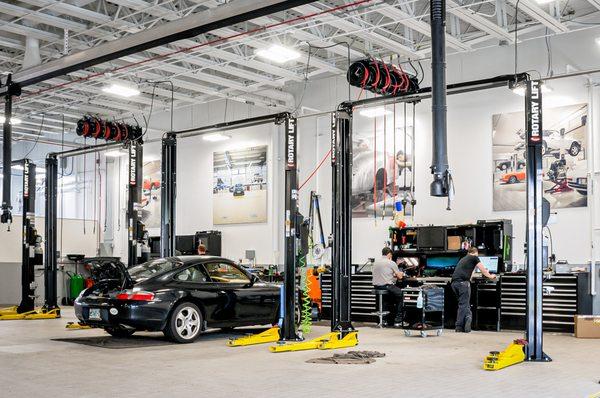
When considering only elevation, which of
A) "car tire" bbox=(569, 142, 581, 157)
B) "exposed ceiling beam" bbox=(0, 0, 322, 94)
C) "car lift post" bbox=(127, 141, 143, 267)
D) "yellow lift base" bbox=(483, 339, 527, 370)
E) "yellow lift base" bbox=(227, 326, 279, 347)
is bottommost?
"yellow lift base" bbox=(227, 326, 279, 347)

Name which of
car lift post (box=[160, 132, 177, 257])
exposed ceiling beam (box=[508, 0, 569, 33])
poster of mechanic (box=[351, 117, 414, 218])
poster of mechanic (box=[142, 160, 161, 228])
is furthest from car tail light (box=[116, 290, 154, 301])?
poster of mechanic (box=[142, 160, 161, 228])

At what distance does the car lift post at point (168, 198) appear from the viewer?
13469mm

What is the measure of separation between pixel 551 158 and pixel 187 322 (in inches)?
317

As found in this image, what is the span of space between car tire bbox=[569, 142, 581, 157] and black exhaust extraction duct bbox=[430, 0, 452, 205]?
769cm

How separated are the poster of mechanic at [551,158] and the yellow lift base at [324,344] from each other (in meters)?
6.15

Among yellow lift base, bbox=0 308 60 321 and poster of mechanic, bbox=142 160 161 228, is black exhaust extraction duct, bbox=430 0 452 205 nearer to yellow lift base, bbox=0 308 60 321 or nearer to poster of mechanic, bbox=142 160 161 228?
yellow lift base, bbox=0 308 60 321

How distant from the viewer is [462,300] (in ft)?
42.0

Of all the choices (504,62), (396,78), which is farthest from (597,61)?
(396,78)

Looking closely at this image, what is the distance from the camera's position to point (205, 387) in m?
6.86

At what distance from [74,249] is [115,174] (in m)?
2.97

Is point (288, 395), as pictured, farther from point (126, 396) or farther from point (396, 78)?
point (396, 78)

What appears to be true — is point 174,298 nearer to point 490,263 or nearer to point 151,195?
point 490,263

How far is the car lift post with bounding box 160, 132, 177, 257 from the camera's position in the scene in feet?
44.2

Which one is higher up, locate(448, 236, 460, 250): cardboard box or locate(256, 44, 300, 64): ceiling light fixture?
locate(256, 44, 300, 64): ceiling light fixture
